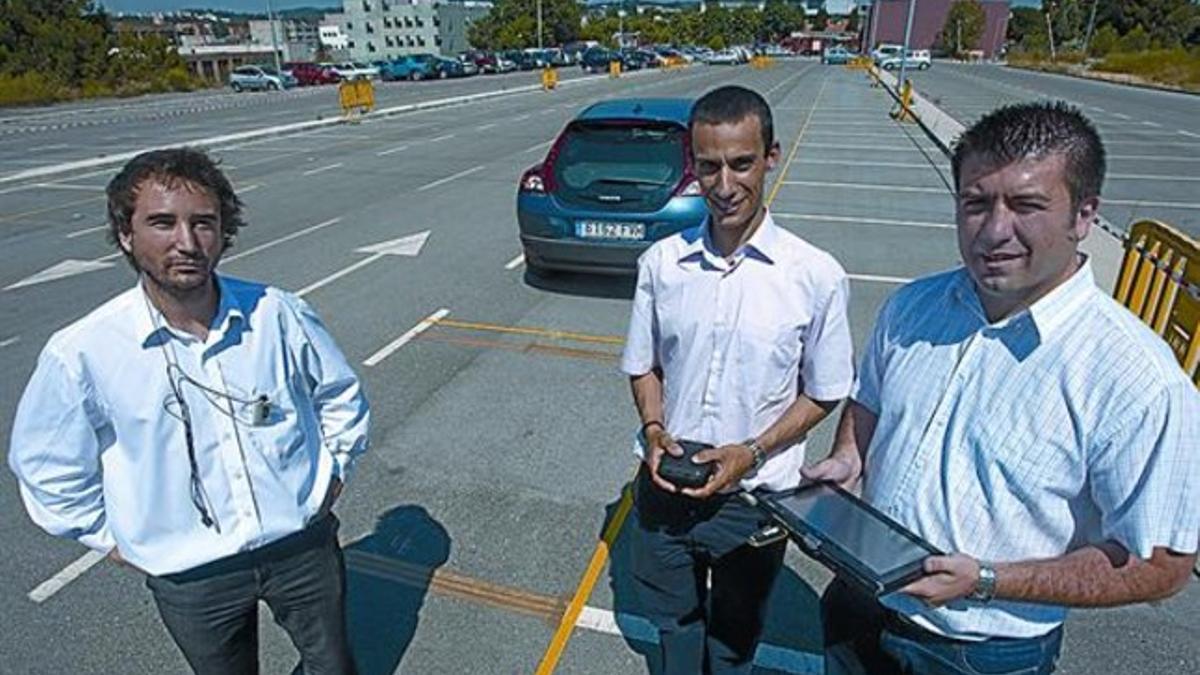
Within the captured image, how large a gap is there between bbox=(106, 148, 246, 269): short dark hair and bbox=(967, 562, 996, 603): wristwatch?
182 centimetres

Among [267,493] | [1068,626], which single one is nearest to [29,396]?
[267,493]

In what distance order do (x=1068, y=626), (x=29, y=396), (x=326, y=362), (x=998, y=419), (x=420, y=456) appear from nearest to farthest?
(x=998, y=419) < (x=29, y=396) < (x=326, y=362) < (x=1068, y=626) < (x=420, y=456)

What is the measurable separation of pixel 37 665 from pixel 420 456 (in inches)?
70.9

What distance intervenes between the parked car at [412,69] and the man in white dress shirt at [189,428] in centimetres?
5234

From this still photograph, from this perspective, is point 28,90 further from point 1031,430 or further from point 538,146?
point 1031,430

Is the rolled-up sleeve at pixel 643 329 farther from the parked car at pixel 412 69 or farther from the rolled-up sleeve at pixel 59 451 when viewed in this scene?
the parked car at pixel 412 69

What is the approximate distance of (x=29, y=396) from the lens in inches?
65.3

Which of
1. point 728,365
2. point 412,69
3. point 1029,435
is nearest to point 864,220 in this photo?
point 728,365

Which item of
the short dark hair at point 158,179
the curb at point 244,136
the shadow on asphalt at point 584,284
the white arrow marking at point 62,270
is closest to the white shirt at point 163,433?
the short dark hair at point 158,179

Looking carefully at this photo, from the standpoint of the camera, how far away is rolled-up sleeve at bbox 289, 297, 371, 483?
6.51ft

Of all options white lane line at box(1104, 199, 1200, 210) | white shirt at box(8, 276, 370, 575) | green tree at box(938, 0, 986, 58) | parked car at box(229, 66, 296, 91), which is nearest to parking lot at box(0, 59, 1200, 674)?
white lane line at box(1104, 199, 1200, 210)

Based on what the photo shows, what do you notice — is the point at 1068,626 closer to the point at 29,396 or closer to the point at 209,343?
the point at 209,343

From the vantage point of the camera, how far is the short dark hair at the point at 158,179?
1.67m

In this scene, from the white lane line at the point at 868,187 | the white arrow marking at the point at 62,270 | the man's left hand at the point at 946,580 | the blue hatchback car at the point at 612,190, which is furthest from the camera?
the white lane line at the point at 868,187
